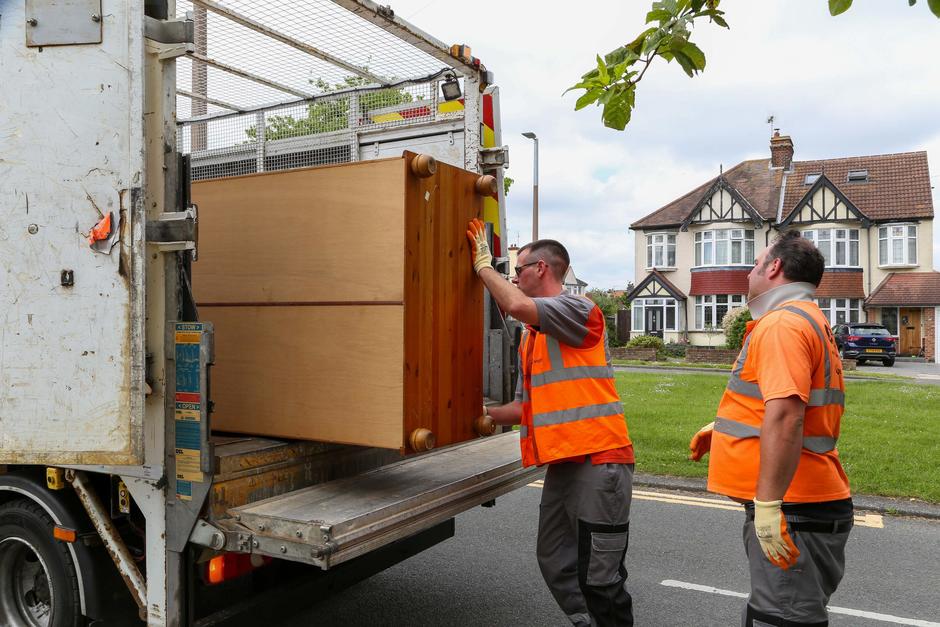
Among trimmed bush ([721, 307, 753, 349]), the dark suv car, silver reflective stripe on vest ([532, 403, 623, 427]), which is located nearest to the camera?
silver reflective stripe on vest ([532, 403, 623, 427])

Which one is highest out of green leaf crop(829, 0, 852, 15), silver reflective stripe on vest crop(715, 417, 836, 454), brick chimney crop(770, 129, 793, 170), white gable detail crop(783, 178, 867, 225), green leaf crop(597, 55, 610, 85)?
brick chimney crop(770, 129, 793, 170)

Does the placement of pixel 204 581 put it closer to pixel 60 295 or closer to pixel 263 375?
pixel 263 375

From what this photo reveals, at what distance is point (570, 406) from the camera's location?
3.41 m

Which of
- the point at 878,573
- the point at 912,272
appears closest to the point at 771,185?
the point at 912,272

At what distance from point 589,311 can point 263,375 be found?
1446 millimetres

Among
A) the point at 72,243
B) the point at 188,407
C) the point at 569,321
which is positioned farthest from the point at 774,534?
the point at 72,243

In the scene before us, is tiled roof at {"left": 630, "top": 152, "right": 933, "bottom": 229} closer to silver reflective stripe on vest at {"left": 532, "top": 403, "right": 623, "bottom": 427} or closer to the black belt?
silver reflective stripe on vest at {"left": 532, "top": 403, "right": 623, "bottom": 427}

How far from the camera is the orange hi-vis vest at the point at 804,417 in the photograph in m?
2.80

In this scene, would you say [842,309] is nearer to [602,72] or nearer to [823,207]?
[823,207]

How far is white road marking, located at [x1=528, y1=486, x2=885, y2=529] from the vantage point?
596cm

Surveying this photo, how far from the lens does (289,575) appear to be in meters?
3.04

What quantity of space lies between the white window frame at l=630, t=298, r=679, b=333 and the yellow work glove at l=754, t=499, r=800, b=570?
35420 mm

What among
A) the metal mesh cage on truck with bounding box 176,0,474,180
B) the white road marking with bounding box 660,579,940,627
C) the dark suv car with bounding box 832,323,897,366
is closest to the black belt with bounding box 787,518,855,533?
the white road marking with bounding box 660,579,940,627

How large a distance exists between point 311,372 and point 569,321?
44.3 inches
